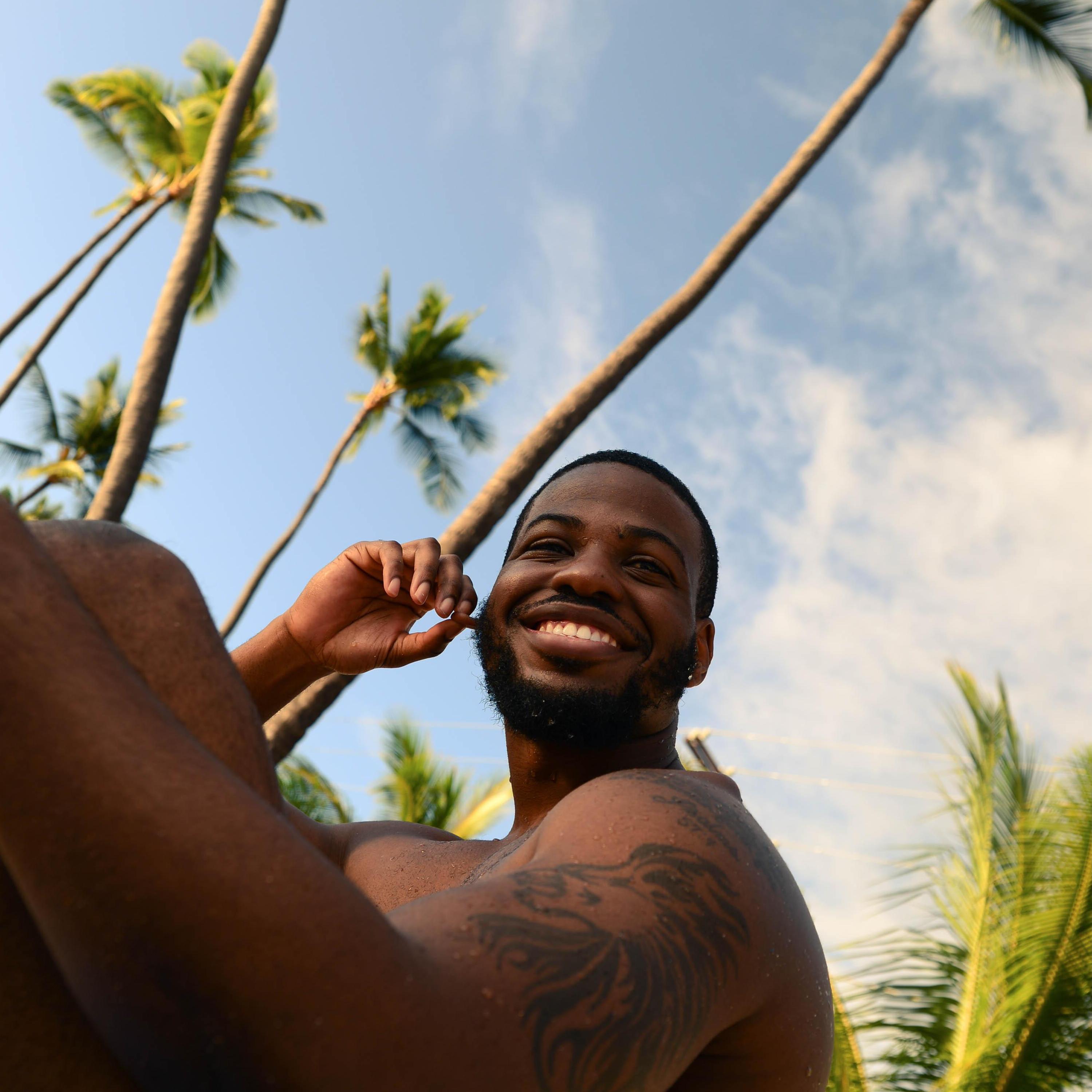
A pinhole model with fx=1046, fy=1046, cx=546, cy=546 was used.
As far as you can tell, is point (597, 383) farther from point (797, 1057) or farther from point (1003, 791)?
point (797, 1057)

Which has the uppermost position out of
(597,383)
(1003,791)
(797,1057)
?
(597,383)

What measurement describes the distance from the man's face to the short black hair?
3.3 inches

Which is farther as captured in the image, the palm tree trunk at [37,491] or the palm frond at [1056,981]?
the palm tree trunk at [37,491]

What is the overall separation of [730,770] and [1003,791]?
131 inches

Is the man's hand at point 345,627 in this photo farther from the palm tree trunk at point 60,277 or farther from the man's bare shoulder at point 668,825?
the palm tree trunk at point 60,277

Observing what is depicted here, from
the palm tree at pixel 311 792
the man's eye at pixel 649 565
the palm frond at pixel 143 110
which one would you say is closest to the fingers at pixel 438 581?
the man's eye at pixel 649 565

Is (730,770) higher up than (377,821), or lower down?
higher up

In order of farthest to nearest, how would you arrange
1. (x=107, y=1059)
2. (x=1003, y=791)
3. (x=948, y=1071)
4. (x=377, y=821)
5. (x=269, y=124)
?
(x=269, y=124)
(x=1003, y=791)
(x=948, y=1071)
(x=377, y=821)
(x=107, y=1059)

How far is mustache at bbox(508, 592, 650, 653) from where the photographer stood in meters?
2.33

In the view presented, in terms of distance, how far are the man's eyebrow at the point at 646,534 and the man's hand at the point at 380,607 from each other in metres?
0.39

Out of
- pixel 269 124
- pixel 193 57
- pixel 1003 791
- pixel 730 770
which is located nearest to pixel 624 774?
pixel 1003 791

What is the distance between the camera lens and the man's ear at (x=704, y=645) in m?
2.84

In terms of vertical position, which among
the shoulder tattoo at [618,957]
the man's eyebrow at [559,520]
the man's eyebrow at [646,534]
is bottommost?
the shoulder tattoo at [618,957]

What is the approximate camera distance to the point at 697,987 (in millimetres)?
1299
